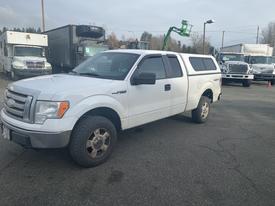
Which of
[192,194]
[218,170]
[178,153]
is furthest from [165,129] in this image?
[192,194]

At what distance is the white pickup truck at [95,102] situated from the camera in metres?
3.70

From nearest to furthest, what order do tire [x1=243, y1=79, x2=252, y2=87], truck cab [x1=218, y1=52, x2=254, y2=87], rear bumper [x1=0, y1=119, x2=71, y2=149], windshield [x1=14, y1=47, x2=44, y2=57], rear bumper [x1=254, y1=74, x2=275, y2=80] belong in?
1. rear bumper [x1=0, y1=119, x2=71, y2=149]
2. windshield [x1=14, y1=47, x2=44, y2=57]
3. truck cab [x1=218, y1=52, x2=254, y2=87]
4. tire [x1=243, y1=79, x2=252, y2=87]
5. rear bumper [x1=254, y1=74, x2=275, y2=80]

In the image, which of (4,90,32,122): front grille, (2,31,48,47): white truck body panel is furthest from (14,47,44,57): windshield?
(4,90,32,122): front grille

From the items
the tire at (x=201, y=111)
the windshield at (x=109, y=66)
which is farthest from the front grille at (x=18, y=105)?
the tire at (x=201, y=111)

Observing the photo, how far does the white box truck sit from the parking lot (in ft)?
38.9

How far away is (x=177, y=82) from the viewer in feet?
19.1

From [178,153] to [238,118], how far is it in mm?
3758

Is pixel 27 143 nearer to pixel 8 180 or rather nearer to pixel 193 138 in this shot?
pixel 8 180

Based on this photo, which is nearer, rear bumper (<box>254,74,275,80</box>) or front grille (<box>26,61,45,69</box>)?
front grille (<box>26,61,45,69</box>)

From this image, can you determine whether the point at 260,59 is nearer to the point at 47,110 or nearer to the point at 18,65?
the point at 18,65

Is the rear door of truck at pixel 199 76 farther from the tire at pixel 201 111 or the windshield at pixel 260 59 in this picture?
the windshield at pixel 260 59

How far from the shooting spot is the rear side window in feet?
21.8

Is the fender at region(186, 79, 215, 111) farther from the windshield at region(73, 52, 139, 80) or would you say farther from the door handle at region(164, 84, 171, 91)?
the windshield at region(73, 52, 139, 80)

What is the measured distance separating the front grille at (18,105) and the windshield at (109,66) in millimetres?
1333
